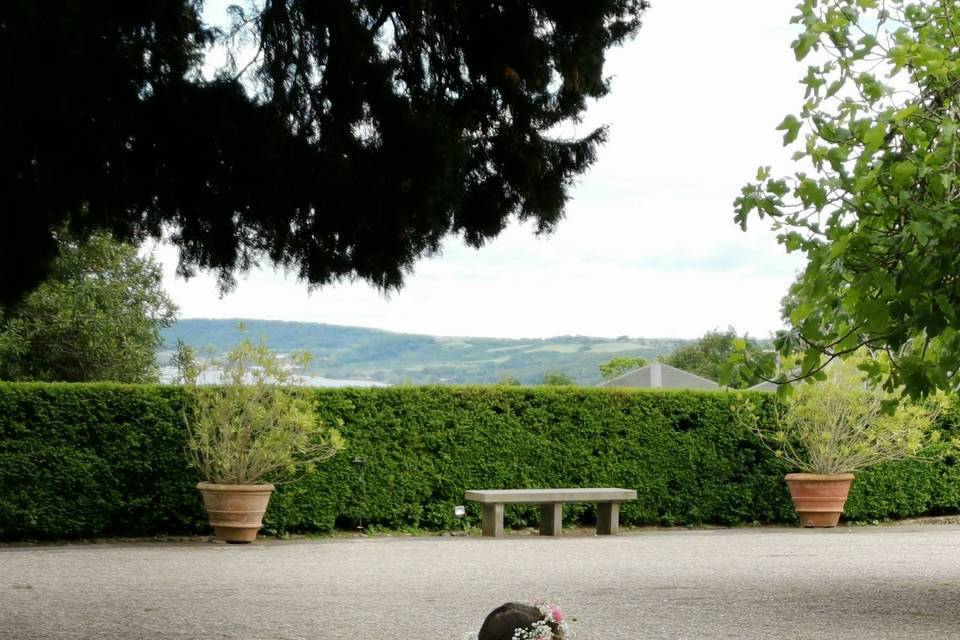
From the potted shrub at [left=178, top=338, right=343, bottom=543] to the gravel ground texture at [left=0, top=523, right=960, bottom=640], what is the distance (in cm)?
41

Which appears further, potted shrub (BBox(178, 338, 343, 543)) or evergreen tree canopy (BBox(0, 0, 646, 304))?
potted shrub (BBox(178, 338, 343, 543))

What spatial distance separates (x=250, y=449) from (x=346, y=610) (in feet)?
15.5

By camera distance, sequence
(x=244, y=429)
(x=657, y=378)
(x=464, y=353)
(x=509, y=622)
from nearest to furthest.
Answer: (x=509, y=622) → (x=244, y=429) → (x=657, y=378) → (x=464, y=353)

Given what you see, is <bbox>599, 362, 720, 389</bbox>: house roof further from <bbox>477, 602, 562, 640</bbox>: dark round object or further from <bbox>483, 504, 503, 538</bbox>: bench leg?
<bbox>477, 602, 562, 640</bbox>: dark round object

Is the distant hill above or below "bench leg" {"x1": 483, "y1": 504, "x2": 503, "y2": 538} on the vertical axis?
above

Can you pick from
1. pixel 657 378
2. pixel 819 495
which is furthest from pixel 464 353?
pixel 819 495

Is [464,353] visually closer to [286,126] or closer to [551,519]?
[551,519]

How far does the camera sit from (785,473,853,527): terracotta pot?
43.7 feet

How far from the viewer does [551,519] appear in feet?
40.4

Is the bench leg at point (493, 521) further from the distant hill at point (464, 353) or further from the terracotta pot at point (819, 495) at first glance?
the distant hill at point (464, 353)

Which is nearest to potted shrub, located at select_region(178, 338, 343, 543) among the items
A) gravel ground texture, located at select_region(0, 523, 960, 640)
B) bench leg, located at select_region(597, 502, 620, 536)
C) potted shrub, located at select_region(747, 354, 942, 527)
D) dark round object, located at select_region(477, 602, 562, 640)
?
gravel ground texture, located at select_region(0, 523, 960, 640)

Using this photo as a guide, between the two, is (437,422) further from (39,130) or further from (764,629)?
(39,130)

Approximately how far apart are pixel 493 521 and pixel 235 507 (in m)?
2.80

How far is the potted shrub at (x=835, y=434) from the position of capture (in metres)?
13.2
